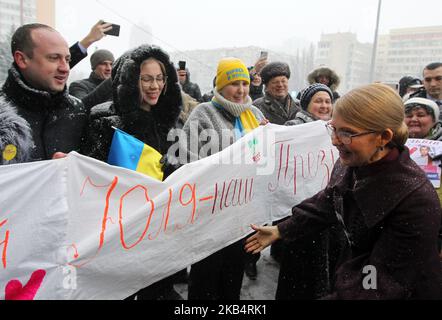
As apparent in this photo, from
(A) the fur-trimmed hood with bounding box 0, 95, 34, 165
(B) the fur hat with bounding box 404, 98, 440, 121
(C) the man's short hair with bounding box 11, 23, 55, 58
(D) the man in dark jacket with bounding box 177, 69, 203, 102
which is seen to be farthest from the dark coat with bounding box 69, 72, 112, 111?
(B) the fur hat with bounding box 404, 98, 440, 121

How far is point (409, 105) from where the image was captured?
118 inches

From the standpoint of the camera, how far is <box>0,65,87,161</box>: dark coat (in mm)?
2131

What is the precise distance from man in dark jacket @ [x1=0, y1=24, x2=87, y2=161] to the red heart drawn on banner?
70 centimetres

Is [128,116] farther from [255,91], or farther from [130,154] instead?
[255,91]

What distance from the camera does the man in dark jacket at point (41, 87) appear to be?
2139 millimetres

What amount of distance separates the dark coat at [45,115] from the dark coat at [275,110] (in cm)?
227

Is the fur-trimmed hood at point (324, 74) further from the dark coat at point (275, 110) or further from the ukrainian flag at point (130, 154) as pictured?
the ukrainian flag at point (130, 154)

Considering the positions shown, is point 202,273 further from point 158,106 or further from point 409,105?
point 409,105

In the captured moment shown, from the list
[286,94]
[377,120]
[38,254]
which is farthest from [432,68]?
[38,254]

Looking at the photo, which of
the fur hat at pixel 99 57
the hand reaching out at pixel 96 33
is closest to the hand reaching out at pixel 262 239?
the hand reaching out at pixel 96 33

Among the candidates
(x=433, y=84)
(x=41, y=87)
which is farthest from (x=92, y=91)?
(x=433, y=84)

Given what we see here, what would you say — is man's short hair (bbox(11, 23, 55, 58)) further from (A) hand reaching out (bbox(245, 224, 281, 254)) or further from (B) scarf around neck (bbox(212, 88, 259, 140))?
(A) hand reaching out (bbox(245, 224, 281, 254))

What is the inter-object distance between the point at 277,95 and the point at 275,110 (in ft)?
0.76
